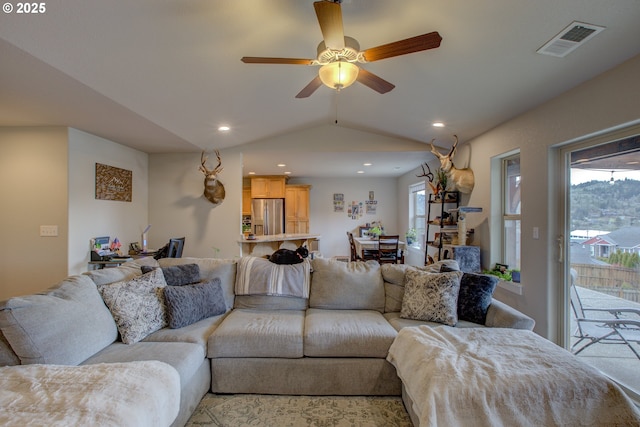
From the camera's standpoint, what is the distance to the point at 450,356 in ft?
5.64

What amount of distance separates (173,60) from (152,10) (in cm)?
57

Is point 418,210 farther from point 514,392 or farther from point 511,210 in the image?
point 514,392

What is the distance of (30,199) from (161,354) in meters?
3.01

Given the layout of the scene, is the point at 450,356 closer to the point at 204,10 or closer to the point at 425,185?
the point at 204,10

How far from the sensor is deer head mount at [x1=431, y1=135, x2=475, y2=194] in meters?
4.18

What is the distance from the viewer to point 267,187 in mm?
7930

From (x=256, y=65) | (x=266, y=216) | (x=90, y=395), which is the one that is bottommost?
(x=90, y=395)

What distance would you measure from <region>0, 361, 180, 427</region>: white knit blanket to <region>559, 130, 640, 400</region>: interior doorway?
2.91 metres

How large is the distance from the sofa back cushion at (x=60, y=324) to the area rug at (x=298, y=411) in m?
0.80

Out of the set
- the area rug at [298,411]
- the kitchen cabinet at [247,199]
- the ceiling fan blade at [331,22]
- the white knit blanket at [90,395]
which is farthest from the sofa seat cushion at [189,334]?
the kitchen cabinet at [247,199]

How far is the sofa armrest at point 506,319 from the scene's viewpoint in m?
2.20

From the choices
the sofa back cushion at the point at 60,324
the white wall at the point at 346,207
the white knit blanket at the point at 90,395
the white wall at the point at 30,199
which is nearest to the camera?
the white knit blanket at the point at 90,395

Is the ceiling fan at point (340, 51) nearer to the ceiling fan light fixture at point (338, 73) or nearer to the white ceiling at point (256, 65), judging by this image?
the ceiling fan light fixture at point (338, 73)

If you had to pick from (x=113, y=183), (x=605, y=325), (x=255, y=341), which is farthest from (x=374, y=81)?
(x=113, y=183)
